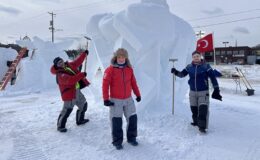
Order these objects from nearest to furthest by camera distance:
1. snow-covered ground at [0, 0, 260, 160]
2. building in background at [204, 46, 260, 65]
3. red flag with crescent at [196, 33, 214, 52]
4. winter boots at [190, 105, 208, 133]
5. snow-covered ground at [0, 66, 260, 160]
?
snow-covered ground at [0, 66, 260, 160] < snow-covered ground at [0, 0, 260, 160] < winter boots at [190, 105, 208, 133] < red flag with crescent at [196, 33, 214, 52] < building in background at [204, 46, 260, 65]

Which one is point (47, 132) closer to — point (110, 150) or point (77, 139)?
point (77, 139)

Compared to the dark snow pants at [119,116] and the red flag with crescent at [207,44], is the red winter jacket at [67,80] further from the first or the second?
the red flag with crescent at [207,44]

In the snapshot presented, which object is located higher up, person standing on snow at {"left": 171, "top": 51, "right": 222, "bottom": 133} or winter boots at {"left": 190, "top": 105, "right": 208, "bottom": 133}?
person standing on snow at {"left": 171, "top": 51, "right": 222, "bottom": 133}

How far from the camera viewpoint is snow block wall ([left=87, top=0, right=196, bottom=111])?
6.51 m

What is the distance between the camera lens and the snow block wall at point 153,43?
256 inches

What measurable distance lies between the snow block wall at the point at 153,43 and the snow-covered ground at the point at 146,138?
57 cm

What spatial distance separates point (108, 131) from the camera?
553cm

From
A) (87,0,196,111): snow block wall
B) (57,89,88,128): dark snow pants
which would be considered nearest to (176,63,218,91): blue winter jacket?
(87,0,196,111): snow block wall

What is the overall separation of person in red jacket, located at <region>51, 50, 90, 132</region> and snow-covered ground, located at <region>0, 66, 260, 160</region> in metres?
0.25

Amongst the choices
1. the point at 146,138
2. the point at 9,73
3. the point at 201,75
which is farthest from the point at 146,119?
the point at 9,73

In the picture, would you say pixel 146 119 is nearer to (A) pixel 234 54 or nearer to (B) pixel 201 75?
(B) pixel 201 75

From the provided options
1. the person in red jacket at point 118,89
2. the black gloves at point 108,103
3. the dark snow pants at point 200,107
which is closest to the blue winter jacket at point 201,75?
the dark snow pants at point 200,107

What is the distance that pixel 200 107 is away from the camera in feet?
17.3

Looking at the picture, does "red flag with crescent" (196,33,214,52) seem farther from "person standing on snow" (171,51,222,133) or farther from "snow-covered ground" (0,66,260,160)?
"person standing on snow" (171,51,222,133)
